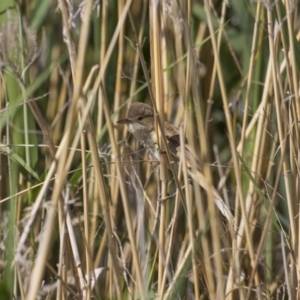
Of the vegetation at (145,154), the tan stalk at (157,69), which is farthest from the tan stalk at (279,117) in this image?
the tan stalk at (157,69)

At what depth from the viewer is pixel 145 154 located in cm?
300

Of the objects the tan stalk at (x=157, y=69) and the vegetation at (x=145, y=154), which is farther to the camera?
the tan stalk at (x=157, y=69)

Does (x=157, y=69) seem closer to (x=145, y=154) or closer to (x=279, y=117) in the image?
(x=279, y=117)

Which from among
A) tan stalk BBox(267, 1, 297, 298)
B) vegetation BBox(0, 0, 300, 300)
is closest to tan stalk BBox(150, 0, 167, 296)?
vegetation BBox(0, 0, 300, 300)

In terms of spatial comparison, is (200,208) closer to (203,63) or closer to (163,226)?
(163,226)

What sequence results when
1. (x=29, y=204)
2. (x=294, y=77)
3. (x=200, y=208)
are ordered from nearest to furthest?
1. (x=200, y=208)
2. (x=294, y=77)
3. (x=29, y=204)

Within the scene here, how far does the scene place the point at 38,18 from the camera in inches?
93.5

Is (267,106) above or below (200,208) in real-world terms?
above

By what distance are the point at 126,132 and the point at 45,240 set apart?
5.40 feet

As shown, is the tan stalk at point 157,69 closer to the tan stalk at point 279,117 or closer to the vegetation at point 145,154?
the vegetation at point 145,154

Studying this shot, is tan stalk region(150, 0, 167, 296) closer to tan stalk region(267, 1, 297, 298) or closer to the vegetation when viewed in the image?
the vegetation

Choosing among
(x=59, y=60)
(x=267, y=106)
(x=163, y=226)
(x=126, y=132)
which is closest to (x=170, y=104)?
(x=126, y=132)

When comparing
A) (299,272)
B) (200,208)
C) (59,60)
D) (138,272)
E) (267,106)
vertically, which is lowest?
(299,272)

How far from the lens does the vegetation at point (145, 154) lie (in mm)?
1426
